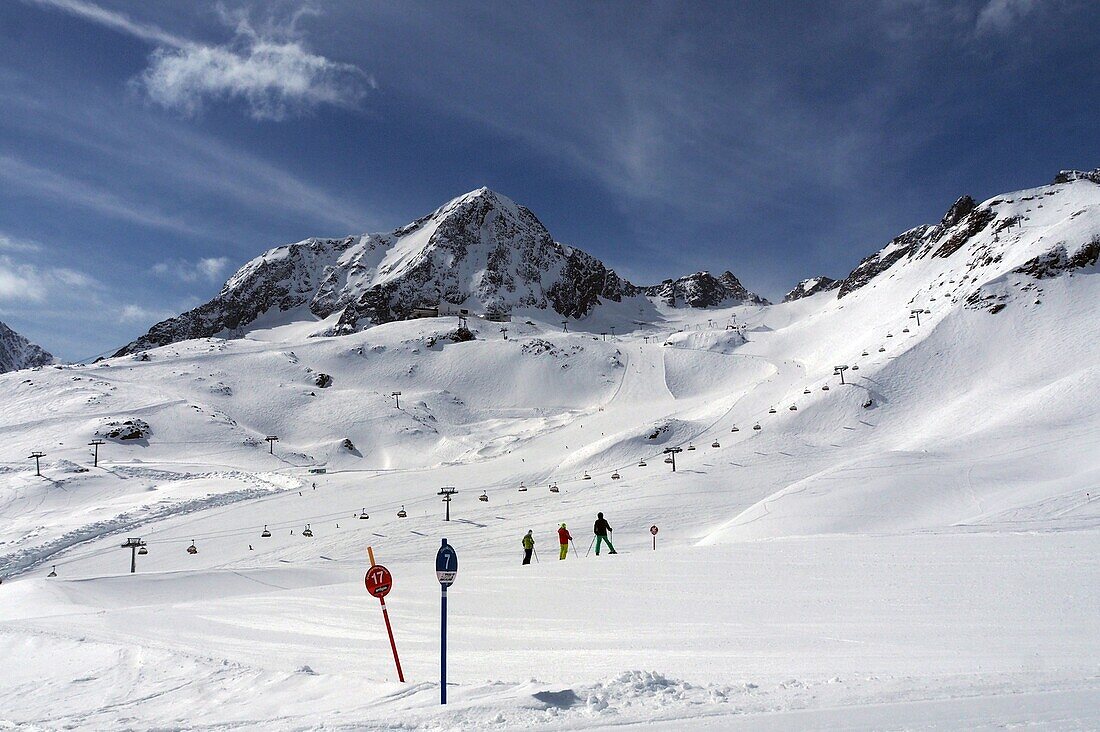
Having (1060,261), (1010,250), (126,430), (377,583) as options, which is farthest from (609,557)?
(1010,250)

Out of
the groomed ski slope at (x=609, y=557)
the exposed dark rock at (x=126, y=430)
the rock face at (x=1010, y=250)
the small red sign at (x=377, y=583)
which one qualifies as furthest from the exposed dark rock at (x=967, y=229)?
the exposed dark rock at (x=126, y=430)

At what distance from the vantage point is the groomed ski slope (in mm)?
6566

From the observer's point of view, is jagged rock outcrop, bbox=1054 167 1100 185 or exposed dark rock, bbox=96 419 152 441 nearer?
exposed dark rock, bbox=96 419 152 441

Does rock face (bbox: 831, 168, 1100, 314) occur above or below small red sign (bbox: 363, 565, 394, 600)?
above

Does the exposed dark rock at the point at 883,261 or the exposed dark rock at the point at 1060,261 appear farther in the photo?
the exposed dark rock at the point at 883,261

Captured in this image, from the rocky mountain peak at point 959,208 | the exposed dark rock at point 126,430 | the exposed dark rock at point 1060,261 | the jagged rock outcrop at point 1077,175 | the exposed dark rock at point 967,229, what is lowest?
the exposed dark rock at point 126,430

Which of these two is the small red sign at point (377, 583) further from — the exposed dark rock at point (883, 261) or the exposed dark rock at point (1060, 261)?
the exposed dark rock at point (883, 261)

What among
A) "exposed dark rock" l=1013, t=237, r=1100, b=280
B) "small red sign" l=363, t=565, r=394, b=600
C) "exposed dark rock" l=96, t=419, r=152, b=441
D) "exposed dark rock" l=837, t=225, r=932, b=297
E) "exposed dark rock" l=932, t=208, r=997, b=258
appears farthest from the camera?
"exposed dark rock" l=837, t=225, r=932, b=297

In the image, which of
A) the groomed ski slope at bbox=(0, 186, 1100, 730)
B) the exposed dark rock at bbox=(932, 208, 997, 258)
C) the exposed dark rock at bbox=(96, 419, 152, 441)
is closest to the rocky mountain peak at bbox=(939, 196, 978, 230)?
the exposed dark rock at bbox=(932, 208, 997, 258)

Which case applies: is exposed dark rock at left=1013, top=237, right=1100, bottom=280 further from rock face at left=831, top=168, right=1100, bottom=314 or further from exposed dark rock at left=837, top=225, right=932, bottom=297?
exposed dark rock at left=837, top=225, right=932, bottom=297

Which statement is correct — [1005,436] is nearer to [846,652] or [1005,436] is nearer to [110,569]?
[846,652]

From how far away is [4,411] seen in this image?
7788 centimetres

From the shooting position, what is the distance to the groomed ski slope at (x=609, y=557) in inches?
259

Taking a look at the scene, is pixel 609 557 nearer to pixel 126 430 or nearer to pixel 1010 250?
pixel 126 430
